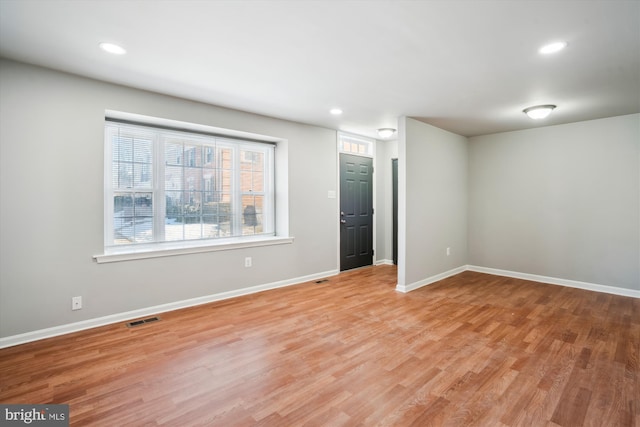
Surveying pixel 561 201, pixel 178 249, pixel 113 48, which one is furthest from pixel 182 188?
pixel 561 201

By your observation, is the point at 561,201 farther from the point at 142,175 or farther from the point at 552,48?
the point at 142,175

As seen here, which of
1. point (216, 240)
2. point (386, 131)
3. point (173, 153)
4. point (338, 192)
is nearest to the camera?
point (173, 153)

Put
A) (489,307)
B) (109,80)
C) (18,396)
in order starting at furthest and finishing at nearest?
(489,307), (109,80), (18,396)

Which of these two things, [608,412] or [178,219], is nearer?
[608,412]

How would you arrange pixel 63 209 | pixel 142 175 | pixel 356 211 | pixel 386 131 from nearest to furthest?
pixel 63 209
pixel 142 175
pixel 386 131
pixel 356 211

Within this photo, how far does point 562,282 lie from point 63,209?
6634 mm

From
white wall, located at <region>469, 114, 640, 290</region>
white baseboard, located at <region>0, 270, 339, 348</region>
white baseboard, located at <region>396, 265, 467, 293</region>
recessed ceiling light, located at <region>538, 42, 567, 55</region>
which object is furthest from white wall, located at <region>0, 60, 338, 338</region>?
white wall, located at <region>469, 114, 640, 290</region>

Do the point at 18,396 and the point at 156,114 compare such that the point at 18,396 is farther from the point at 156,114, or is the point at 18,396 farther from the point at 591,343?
the point at 591,343

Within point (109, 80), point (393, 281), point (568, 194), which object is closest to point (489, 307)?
point (393, 281)

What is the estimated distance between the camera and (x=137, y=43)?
2.40 m

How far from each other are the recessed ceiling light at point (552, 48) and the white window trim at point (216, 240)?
321 centimetres

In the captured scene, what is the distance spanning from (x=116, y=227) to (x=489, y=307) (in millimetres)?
4488

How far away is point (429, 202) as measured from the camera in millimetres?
4863

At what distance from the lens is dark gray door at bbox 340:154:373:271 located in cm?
561
